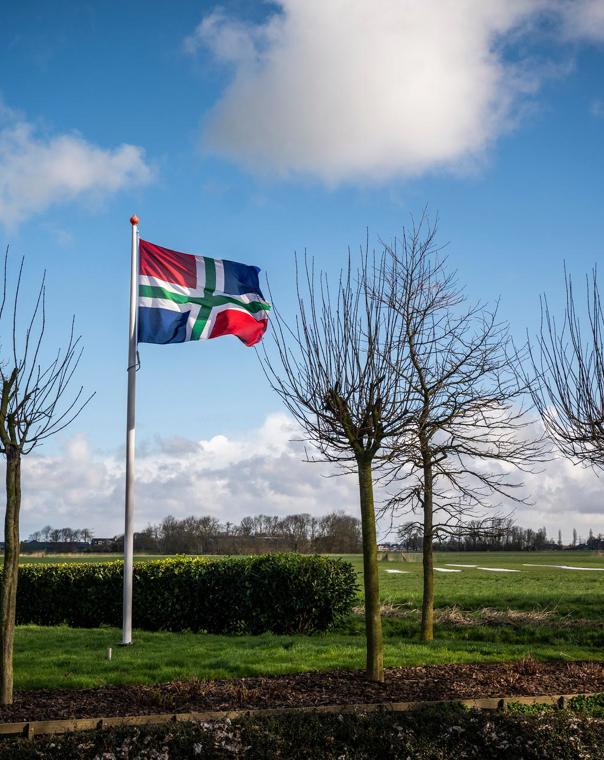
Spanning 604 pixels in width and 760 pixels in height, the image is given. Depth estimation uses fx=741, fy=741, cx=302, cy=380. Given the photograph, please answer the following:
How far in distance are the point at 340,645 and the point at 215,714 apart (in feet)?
14.5

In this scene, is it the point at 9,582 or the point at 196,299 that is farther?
the point at 196,299

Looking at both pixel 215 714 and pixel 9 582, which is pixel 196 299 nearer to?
pixel 9 582

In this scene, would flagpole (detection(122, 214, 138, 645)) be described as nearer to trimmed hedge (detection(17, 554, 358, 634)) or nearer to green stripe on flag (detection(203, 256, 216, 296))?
green stripe on flag (detection(203, 256, 216, 296))

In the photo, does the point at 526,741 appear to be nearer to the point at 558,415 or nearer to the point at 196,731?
the point at 196,731

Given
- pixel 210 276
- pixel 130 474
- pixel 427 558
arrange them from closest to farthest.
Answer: pixel 427 558, pixel 130 474, pixel 210 276

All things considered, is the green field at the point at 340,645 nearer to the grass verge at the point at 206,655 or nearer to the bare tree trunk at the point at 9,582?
the grass verge at the point at 206,655

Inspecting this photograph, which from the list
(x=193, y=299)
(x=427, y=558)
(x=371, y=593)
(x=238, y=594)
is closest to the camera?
(x=371, y=593)

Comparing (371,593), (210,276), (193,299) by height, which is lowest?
(371,593)

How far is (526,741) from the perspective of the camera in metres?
7.10

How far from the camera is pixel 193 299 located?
44.4ft

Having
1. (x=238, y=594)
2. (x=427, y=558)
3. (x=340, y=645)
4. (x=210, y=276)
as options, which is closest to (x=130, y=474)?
(x=238, y=594)

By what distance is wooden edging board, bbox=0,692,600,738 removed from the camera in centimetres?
677

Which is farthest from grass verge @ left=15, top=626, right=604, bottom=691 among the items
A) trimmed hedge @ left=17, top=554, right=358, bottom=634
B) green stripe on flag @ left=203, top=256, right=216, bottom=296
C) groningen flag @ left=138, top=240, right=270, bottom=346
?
green stripe on flag @ left=203, top=256, right=216, bottom=296

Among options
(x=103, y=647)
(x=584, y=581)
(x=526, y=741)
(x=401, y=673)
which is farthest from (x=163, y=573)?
(x=584, y=581)
